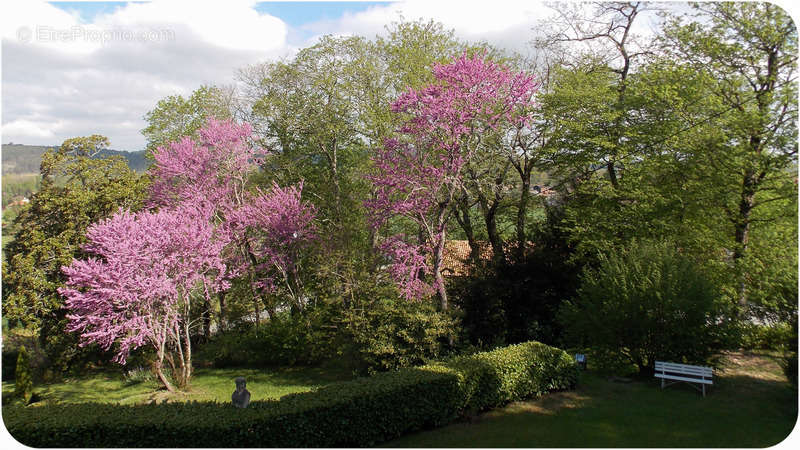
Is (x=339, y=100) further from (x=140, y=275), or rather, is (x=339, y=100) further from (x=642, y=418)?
(x=642, y=418)

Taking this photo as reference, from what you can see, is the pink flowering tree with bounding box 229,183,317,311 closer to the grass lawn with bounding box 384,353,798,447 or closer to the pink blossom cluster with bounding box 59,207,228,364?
the pink blossom cluster with bounding box 59,207,228,364

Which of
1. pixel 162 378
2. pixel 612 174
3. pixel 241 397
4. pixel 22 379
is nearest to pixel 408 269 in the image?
pixel 241 397

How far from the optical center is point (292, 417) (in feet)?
23.4

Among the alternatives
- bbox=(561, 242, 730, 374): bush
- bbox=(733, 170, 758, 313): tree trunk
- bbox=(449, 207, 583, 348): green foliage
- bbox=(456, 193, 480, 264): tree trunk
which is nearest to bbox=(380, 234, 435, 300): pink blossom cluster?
bbox=(449, 207, 583, 348): green foliage

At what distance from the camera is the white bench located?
9.55 meters

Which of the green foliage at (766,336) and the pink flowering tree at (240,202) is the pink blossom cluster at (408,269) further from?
the green foliage at (766,336)

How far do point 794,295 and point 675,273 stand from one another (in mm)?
2022

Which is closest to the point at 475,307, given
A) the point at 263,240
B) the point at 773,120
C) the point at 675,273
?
the point at 675,273

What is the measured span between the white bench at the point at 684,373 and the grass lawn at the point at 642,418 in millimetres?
222

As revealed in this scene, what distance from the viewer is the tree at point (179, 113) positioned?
2228 centimetres

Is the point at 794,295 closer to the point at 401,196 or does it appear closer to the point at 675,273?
the point at 675,273

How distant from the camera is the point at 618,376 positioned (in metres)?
11.3

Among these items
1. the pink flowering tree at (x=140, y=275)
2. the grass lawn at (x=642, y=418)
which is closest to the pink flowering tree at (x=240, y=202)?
the pink flowering tree at (x=140, y=275)

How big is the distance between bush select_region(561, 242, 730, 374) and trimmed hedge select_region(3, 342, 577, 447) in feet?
11.8
